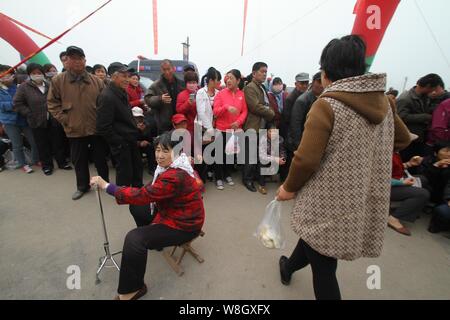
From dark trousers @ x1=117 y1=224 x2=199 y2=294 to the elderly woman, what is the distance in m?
0.99

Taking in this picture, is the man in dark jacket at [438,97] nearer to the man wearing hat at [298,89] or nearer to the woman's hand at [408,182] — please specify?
the woman's hand at [408,182]

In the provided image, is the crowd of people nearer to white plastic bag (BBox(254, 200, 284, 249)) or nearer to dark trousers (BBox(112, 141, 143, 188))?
dark trousers (BBox(112, 141, 143, 188))

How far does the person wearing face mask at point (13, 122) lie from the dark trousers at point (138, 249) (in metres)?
→ 3.84

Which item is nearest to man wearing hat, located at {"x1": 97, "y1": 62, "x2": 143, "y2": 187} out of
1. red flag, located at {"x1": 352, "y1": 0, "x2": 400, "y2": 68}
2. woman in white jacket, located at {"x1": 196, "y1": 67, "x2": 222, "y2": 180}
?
woman in white jacket, located at {"x1": 196, "y1": 67, "x2": 222, "y2": 180}

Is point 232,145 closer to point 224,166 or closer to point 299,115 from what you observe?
point 224,166

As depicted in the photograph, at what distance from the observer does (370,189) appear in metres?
1.23

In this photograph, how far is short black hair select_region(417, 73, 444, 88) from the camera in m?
3.16

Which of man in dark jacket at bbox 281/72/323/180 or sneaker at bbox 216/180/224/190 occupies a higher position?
man in dark jacket at bbox 281/72/323/180

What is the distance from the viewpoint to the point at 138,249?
1.64 meters

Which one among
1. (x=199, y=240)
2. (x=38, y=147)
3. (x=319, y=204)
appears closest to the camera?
(x=319, y=204)

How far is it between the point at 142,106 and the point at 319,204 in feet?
13.0

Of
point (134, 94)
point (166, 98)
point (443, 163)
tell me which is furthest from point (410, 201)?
point (134, 94)

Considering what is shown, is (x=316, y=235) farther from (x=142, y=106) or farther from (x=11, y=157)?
(x=11, y=157)

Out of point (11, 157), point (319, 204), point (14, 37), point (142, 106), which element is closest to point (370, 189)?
point (319, 204)
